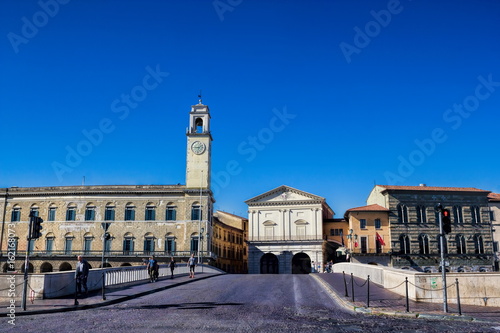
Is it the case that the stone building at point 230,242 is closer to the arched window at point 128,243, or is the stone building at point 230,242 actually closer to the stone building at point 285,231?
the stone building at point 285,231

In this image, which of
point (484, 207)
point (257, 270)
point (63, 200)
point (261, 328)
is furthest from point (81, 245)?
point (261, 328)

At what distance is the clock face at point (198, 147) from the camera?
63.3 m

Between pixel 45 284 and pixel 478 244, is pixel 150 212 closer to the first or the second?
pixel 478 244

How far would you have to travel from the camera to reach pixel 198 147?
63.5 meters

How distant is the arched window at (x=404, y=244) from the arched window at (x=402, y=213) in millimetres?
1908

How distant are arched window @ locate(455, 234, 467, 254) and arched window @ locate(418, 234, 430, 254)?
3.70m

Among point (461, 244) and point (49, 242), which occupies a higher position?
point (49, 242)

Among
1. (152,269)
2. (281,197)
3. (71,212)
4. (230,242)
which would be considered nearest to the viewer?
(152,269)

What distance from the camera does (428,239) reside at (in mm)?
62125

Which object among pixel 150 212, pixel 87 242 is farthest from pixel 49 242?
pixel 150 212

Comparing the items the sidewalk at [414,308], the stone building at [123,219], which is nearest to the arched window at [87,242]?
the stone building at [123,219]

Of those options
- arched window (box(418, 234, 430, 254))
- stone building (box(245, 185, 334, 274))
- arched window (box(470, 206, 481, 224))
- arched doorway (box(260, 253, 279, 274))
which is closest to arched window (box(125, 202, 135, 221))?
stone building (box(245, 185, 334, 274))

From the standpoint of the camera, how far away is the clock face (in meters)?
63.3

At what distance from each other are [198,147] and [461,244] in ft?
116
